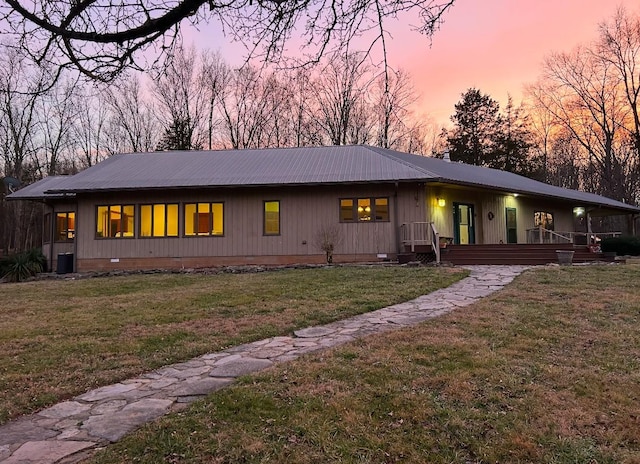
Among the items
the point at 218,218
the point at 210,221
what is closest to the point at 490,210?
the point at 218,218

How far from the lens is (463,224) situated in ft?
53.0

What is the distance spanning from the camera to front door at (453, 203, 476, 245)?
51.9 ft

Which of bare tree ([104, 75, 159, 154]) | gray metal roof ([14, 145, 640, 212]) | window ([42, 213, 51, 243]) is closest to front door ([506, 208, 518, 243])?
gray metal roof ([14, 145, 640, 212])

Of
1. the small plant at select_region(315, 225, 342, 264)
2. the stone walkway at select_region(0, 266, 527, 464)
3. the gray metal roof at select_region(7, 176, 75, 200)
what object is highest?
the gray metal roof at select_region(7, 176, 75, 200)

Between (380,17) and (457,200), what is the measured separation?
44.7ft

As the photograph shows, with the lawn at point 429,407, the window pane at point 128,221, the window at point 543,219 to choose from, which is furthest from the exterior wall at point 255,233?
the lawn at point 429,407

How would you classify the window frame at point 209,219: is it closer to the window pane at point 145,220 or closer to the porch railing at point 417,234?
the window pane at point 145,220

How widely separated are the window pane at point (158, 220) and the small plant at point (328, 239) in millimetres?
5357

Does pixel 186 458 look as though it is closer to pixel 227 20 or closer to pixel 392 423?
pixel 392 423

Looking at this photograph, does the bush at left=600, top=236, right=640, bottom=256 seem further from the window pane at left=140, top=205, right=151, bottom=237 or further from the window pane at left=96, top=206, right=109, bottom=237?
the window pane at left=96, top=206, right=109, bottom=237

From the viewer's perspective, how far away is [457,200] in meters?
15.8

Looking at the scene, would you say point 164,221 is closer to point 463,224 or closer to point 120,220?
point 120,220

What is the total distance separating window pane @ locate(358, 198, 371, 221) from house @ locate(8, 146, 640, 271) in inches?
1.3

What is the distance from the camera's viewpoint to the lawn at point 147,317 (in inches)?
160
